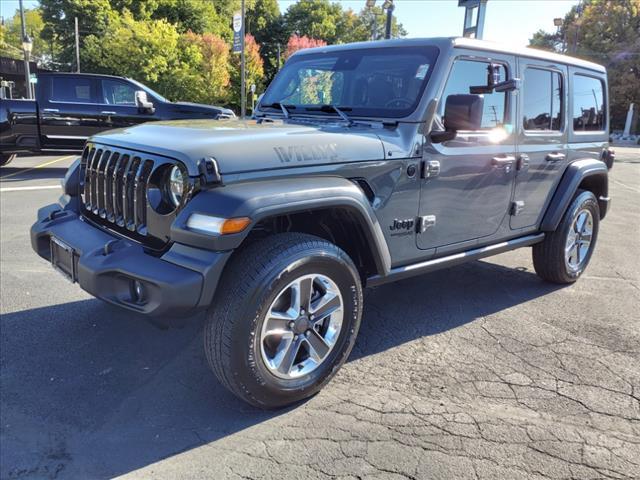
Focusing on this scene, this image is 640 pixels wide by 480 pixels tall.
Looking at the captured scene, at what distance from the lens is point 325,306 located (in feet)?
9.30

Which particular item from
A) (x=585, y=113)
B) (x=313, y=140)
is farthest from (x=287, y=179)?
(x=585, y=113)

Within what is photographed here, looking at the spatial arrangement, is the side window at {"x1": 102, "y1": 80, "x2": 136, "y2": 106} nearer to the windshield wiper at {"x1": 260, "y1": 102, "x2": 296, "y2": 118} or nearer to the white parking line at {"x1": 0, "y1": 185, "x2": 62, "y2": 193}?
the white parking line at {"x1": 0, "y1": 185, "x2": 62, "y2": 193}

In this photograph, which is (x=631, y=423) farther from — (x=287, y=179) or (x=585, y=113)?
(x=585, y=113)

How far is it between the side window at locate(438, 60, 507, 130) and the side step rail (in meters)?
0.89

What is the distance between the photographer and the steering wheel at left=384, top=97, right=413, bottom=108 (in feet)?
10.8

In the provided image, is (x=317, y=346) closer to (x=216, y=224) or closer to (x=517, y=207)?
(x=216, y=224)

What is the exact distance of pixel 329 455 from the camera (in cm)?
243

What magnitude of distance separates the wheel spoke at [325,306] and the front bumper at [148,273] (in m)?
0.63

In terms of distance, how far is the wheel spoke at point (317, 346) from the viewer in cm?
283

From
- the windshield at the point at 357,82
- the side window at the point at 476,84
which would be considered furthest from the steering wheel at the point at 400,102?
the side window at the point at 476,84

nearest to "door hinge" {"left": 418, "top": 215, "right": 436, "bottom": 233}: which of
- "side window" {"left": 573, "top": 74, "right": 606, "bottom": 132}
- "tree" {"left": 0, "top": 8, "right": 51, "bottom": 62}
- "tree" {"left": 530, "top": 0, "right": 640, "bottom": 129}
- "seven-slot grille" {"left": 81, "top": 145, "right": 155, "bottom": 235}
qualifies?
"seven-slot grille" {"left": 81, "top": 145, "right": 155, "bottom": 235}

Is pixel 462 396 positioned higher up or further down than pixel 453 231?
further down

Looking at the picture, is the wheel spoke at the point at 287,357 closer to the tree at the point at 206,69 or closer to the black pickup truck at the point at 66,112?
the black pickup truck at the point at 66,112

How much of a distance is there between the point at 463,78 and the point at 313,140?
4.27 ft
